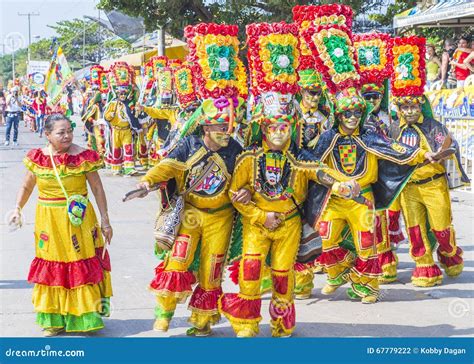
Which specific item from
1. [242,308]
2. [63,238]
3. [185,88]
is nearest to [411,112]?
[242,308]

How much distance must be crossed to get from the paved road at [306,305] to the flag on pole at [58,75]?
2.47m

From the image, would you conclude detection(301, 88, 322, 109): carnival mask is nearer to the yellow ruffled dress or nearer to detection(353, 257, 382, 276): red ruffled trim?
detection(353, 257, 382, 276): red ruffled trim

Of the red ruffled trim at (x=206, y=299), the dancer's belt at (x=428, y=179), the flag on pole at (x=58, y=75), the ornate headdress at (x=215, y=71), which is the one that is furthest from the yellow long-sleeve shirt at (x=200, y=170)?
the flag on pole at (x=58, y=75)

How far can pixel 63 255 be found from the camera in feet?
19.8

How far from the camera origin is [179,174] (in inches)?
232

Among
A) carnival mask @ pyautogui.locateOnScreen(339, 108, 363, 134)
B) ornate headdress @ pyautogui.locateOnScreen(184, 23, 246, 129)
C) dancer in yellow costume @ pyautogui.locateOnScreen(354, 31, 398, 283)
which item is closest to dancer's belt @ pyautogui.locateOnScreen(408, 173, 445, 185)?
dancer in yellow costume @ pyautogui.locateOnScreen(354, 31, 398, 283)

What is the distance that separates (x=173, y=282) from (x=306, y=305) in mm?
1694

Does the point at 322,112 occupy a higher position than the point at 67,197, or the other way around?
the point at 322,112

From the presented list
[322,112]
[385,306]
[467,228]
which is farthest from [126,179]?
[385,306]

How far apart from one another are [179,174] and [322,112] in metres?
2.57

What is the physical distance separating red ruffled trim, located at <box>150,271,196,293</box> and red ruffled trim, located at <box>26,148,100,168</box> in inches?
39.1

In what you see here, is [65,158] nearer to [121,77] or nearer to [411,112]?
[411,112]

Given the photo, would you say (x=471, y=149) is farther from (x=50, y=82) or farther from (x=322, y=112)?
(x=50, y=82)

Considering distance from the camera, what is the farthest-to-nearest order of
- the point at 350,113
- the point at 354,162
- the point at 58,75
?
the point at 58,75, the point at 354,162, the point at 350,113
